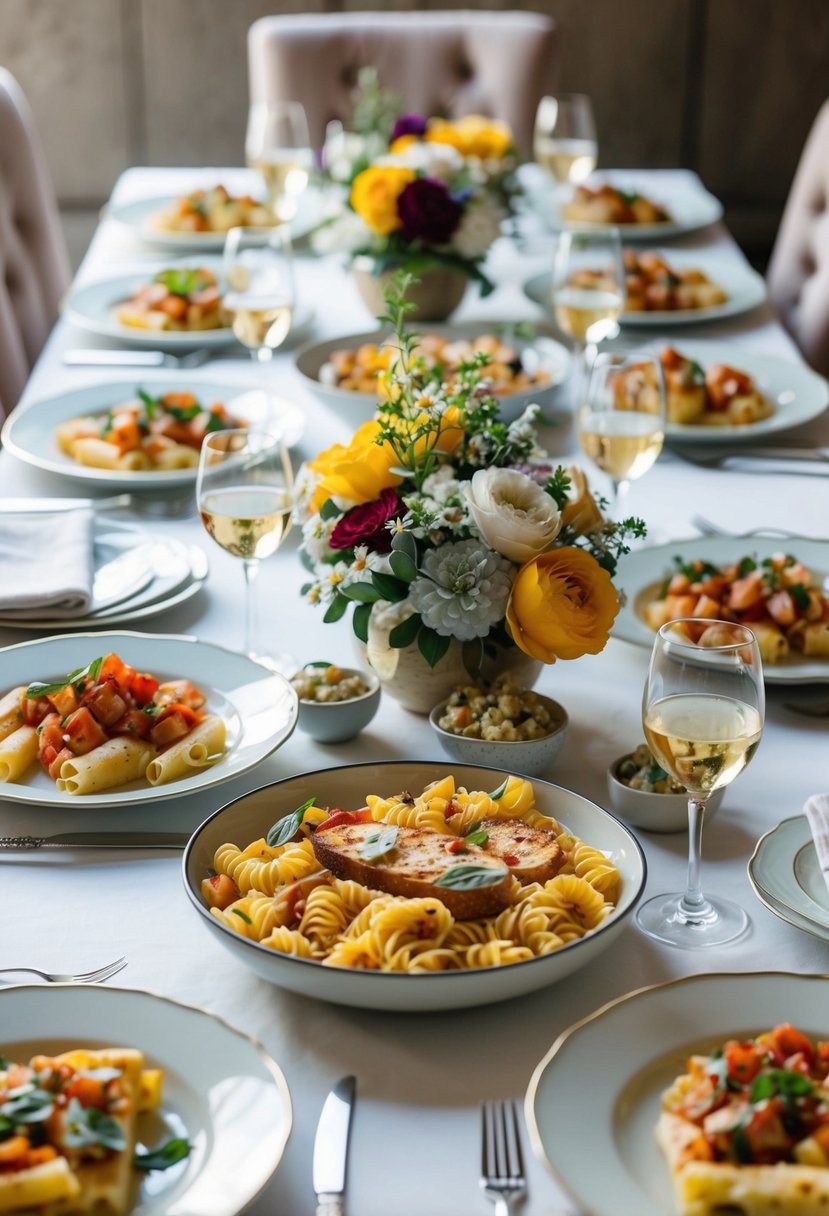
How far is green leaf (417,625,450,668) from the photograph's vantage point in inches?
53.2

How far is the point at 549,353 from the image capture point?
2451mm

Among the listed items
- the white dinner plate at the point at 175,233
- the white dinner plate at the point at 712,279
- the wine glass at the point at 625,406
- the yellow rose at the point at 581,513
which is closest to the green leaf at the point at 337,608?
the yellow rose at the point at 581,513

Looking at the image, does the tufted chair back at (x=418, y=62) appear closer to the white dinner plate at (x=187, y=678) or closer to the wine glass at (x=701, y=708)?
the white dinner plate at (x=187, y=678)

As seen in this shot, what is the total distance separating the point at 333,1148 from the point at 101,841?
1.44 feet

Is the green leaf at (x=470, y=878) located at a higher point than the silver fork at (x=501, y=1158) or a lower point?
higher

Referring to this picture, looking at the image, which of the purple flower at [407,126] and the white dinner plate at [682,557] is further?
the purple flower at [407,126]

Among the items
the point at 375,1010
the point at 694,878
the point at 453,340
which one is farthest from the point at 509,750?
the point at 453,340

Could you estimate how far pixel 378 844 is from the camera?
3.52 feet

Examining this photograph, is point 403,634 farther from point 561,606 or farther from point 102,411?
point 102,411

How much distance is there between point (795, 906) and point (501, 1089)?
304mm

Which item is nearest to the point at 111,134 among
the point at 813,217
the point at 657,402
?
the point at 813,217

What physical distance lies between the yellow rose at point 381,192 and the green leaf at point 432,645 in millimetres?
1291

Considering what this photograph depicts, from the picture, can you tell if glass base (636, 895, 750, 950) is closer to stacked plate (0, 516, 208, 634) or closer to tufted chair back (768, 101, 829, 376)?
stacked plate (0, 516, 208, 634)

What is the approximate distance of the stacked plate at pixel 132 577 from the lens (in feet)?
5.36
